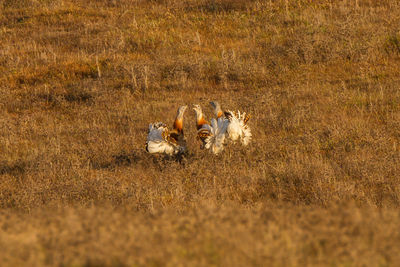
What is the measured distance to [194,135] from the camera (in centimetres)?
991

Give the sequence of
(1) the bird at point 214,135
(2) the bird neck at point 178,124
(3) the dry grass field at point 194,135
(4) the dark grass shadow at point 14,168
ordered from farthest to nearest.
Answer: (4) the dark grass shadow at point 14,168
(2) the bird neck at point 178,124
(1) the bird at point 214,135
(3) the dry grass field at point 194,135

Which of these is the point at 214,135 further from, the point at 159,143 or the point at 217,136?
the point at 159,143

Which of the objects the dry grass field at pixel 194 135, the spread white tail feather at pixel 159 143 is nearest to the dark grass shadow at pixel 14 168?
the dry grass field at pixel 194 135

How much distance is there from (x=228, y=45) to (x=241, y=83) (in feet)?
9.18

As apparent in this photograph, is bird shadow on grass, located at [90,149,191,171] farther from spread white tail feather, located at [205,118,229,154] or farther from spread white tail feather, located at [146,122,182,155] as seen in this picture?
spread white tail feather, located at [205,118,229,154]

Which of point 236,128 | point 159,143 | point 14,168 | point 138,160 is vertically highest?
point 236,128

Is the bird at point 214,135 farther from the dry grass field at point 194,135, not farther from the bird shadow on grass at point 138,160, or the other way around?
the bird shadow on grass at point 138,160

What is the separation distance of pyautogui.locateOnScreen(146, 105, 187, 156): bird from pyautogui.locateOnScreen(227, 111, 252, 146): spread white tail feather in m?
0.77

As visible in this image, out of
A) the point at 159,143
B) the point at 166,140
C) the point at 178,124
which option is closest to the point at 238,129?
the point at 178,124

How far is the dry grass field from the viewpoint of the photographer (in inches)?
127

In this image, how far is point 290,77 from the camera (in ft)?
44.7

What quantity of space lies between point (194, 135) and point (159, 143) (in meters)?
1.64

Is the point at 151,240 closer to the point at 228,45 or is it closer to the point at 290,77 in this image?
the point at 290,77

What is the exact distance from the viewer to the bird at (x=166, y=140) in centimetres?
836
